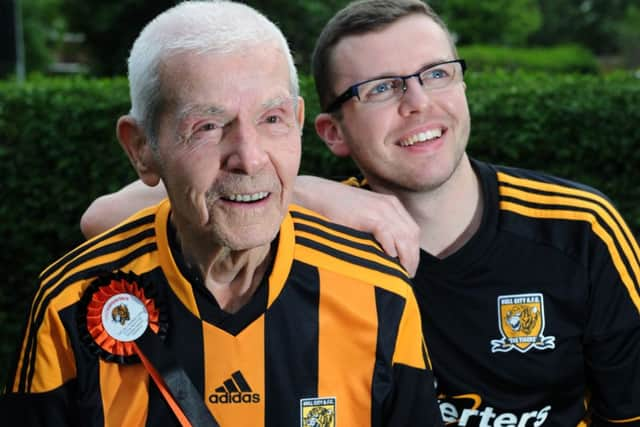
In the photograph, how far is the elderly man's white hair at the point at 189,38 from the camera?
1.98m

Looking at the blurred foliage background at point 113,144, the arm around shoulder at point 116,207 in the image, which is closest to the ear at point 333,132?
the arm around shoulder at point 116,207

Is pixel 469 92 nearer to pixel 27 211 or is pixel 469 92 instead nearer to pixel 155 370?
pixel 27 211

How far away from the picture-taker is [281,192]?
2.11 meters

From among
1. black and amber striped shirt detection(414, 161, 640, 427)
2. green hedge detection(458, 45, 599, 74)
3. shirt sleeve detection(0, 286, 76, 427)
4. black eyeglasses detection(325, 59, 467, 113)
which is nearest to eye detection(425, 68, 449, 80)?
black eyeglasses detection(325, 59, 467, 113)

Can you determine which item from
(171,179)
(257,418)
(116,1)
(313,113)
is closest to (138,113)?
(171,179)

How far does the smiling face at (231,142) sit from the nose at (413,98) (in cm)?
81

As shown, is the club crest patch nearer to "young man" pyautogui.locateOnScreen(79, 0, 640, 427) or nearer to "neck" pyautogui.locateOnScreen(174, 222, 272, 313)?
"neck" pyautogui.locateOnScreen(174, 222, 272, 313)

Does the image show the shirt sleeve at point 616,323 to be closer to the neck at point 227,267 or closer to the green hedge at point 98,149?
the neck at point 227,267

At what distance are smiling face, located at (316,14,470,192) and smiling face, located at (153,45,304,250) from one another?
2.71 ft

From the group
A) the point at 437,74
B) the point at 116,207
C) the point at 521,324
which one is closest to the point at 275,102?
the point at 116,207

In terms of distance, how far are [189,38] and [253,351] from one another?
2.70 feet

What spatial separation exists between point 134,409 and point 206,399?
186 mm

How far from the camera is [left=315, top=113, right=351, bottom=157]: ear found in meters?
3.11

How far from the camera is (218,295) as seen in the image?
89.8 inches
